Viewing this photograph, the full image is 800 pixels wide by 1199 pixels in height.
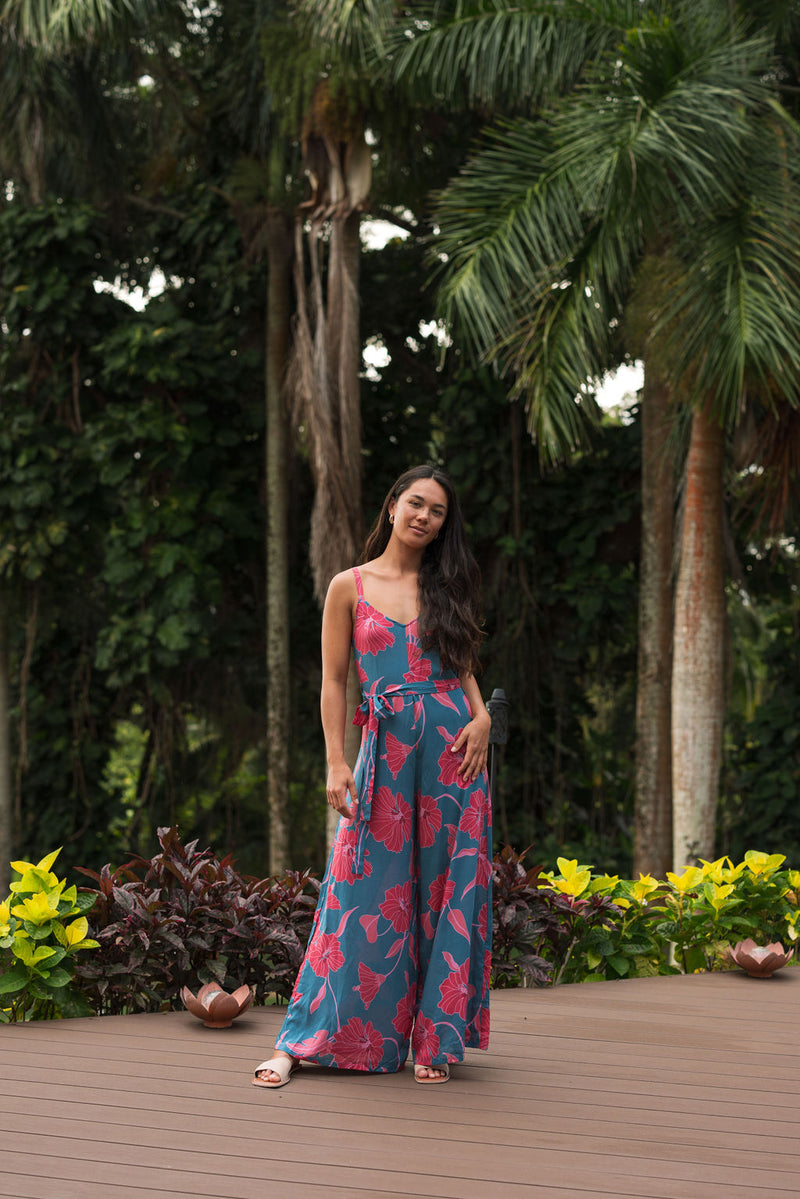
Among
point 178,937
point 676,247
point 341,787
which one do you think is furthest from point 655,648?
point 341,787

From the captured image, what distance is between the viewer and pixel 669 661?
8.17m

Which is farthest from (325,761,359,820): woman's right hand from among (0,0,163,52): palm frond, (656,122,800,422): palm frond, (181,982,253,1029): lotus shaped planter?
(0,0,163,52): palm frond

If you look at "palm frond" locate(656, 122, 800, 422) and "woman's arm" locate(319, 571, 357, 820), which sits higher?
"palm frond" locate(656, 122, 800, 422)

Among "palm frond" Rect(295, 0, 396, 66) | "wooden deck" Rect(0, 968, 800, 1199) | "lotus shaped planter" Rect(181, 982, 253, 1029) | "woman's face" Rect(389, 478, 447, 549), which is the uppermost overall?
"palm frond" Rect(295, 0, 396, 66)

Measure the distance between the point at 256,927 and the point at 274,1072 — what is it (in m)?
0.87

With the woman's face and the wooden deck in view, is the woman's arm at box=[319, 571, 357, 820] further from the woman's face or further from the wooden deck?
the wooden deck

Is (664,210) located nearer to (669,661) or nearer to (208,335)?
(669,661)

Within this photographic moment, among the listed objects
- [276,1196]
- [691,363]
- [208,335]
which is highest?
[208,335]

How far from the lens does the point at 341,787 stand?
3.04 m

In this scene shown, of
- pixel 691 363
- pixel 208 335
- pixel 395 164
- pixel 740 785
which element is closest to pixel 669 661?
pixel 740 785

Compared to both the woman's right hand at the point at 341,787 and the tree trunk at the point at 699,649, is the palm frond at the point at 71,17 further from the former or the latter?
the woman's right hand at the point at 341,787

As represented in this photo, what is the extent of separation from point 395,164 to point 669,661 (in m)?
3.75

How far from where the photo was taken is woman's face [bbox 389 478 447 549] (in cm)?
313

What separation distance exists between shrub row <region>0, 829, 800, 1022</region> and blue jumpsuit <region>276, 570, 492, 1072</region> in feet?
2.43
